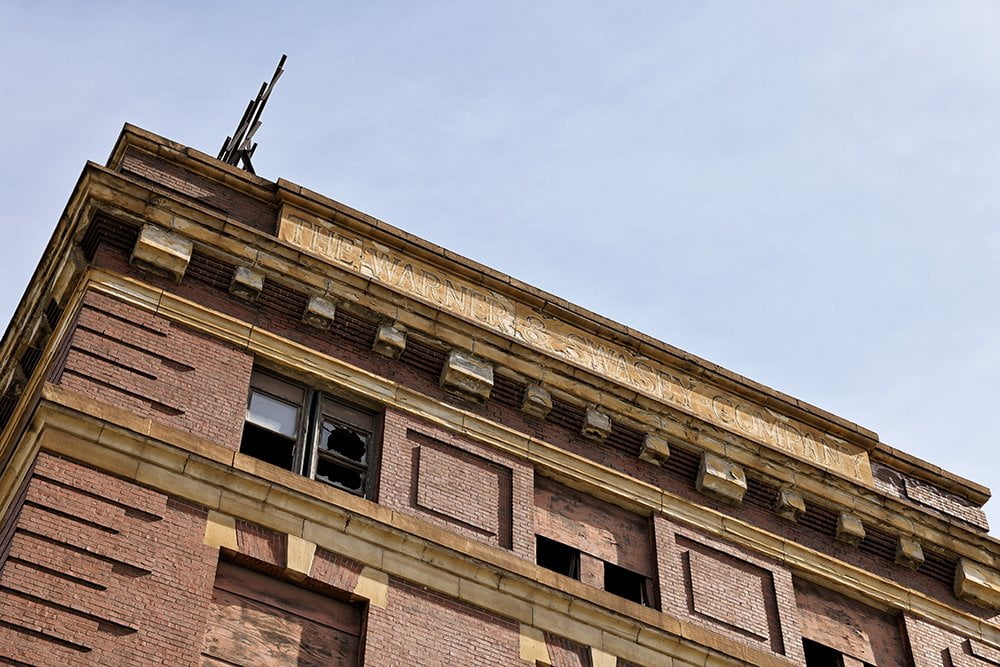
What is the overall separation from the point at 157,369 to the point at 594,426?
245 inches

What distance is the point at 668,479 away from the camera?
73.6ft

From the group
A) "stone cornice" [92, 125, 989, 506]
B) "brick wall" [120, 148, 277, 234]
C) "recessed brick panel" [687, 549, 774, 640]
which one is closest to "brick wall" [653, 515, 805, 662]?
"recessed brick panel" [687, 549, 774, 640]

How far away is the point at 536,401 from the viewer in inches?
859

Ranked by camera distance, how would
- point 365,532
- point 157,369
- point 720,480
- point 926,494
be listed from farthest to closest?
point 926,494 → point 720,480 → point 157,369 → point 365,532

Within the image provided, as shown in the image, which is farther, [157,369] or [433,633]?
[157,369]

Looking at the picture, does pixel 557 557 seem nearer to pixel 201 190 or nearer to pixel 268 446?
pixel 268 446

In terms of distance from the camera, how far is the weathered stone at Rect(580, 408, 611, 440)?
22.1m

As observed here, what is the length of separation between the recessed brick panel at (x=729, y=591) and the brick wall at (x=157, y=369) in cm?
648

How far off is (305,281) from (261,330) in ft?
3.31

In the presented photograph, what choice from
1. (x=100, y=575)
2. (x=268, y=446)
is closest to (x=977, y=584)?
(x=268, y=446)

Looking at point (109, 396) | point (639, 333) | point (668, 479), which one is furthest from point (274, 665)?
point (639, 333)

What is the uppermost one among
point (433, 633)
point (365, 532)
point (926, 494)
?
point (926, 494)

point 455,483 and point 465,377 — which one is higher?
point 465,377

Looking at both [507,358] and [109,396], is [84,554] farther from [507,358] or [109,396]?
[507,358]
